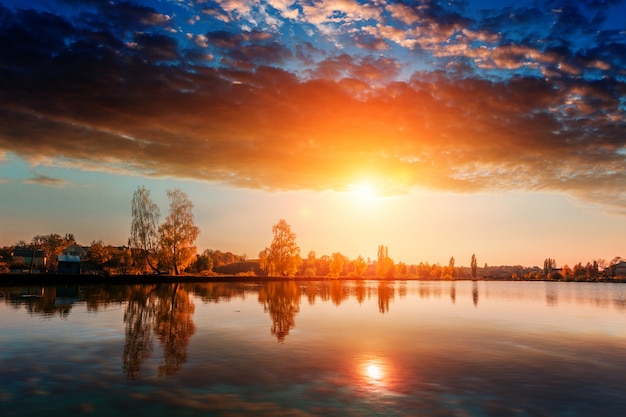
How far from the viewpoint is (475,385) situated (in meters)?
16.4

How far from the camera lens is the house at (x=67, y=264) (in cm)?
8694

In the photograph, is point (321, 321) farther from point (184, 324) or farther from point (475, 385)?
point (475, 385)

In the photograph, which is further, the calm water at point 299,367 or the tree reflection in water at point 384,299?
the tree reflection in water at point 384,299

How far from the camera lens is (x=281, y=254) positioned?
123438 millimetres

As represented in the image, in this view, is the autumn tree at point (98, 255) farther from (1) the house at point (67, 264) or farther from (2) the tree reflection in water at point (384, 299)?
(2) the tree reflection in water at point (384, 299)

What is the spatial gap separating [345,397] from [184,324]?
1895 cm

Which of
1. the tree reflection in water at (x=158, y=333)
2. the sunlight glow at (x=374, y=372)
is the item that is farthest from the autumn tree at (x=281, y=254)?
the sunlight glow at (x=374, y=372)

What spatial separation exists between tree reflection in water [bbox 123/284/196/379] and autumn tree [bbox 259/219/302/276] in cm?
7864

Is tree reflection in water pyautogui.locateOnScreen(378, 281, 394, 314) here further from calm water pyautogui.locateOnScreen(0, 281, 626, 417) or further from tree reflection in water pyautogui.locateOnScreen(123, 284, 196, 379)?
tree reflection in water pyautogui.locateOnScreen(123, 284, 196, 379)

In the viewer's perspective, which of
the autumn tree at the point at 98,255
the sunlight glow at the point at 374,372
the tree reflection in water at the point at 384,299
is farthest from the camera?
the autumn tree at the point at 98,255

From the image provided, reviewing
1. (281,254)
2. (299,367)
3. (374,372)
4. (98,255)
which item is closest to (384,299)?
(374,372)

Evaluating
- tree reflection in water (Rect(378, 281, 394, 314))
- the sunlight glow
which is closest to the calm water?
the sunlight glow

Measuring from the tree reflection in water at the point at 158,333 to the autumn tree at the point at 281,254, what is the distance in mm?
78644

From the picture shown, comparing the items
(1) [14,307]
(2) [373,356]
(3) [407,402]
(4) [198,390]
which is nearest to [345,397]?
(3) [407,402]
